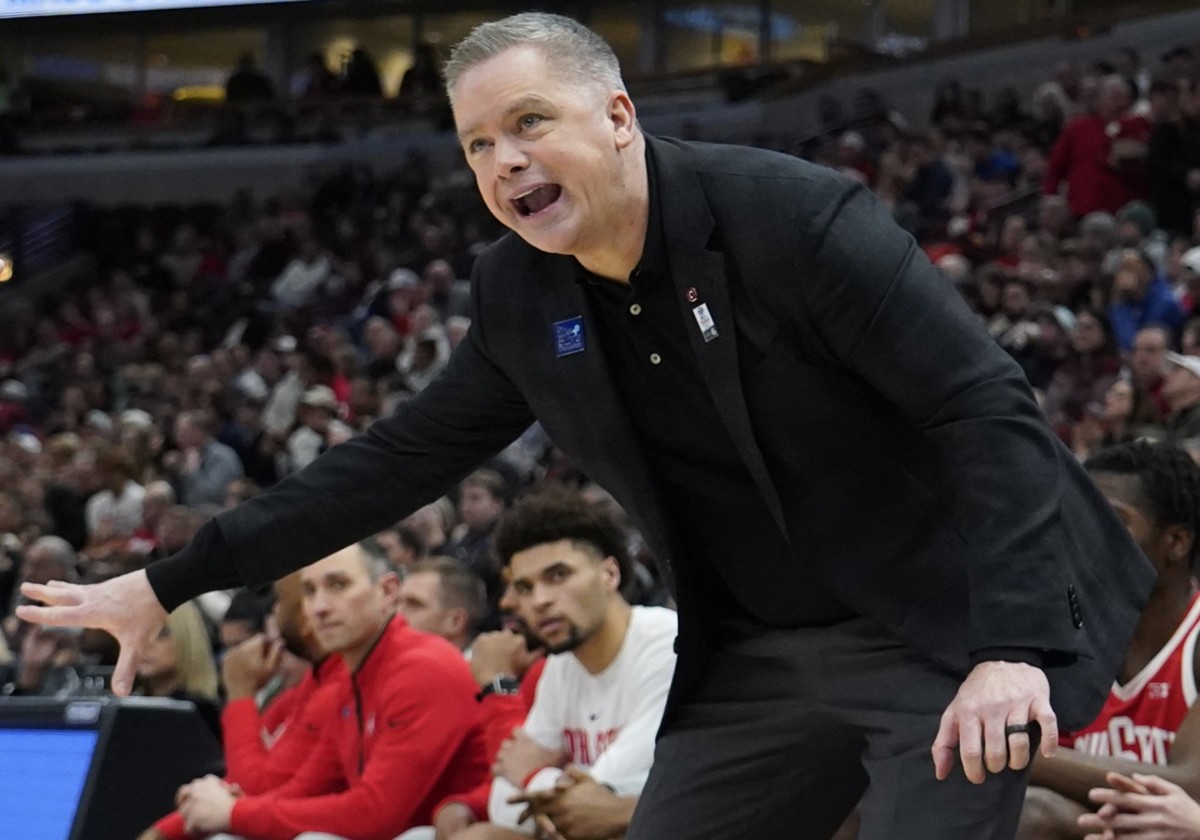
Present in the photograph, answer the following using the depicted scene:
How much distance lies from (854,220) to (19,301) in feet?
59.7

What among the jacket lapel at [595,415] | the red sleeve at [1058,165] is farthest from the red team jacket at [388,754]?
the red sleeve at [1058,165]

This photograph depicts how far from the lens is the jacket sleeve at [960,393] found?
210 centimetres

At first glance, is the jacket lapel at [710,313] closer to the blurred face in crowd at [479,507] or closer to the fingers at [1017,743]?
the fingers at [1017,743]

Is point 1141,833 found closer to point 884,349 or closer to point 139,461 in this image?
point 884,349

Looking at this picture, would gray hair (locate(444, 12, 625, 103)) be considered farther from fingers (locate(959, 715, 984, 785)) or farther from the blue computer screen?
the blue computer screen

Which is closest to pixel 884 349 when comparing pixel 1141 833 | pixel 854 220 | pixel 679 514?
pixel 854 220

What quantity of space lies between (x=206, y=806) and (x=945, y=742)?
287cm

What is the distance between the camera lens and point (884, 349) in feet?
7.23

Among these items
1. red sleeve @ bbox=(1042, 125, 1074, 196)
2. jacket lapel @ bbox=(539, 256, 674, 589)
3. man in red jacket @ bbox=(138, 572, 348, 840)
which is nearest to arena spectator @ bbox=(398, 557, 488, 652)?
man in red jacket @ bbox=(138, 572, 348, 840)

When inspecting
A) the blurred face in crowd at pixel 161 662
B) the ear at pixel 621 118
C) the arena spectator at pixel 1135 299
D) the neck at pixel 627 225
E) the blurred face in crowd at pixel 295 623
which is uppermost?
the ear at pixel 621 118

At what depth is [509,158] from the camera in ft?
7.50

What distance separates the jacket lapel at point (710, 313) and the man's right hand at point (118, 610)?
0.90 meters

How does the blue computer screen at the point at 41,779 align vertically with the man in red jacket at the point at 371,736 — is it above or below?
above

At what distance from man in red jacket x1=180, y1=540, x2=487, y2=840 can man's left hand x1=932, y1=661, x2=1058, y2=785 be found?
2.69 meters
